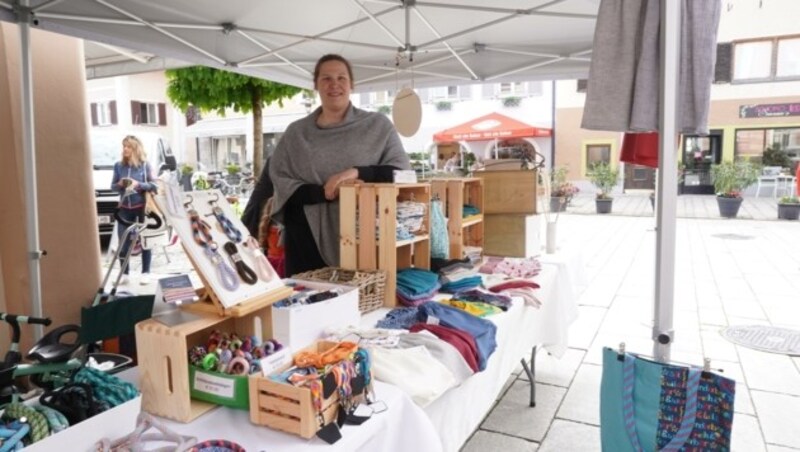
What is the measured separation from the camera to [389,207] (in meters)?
1.88

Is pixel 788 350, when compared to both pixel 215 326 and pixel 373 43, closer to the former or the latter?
pixel 373 43

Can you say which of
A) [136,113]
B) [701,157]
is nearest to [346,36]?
[701,157]

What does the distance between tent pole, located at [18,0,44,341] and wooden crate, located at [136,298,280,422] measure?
5.87 ft

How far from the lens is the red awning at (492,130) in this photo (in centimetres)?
1393

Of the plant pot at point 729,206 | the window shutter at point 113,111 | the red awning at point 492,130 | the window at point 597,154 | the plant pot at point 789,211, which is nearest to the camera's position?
the plant pot at point 789,211

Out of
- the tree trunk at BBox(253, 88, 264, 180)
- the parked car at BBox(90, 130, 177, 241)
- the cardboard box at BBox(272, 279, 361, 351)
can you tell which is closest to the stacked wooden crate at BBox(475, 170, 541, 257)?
the cardboard box at BBox(272, 279, 361, 351)

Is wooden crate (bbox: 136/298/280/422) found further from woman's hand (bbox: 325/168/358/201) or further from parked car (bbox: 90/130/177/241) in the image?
parked car (bbox: 90/130/177/241)

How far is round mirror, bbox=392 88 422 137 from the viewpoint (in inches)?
158

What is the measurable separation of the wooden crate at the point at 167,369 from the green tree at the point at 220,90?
4.62m

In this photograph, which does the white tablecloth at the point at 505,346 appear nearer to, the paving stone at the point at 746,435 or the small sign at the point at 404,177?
the small sign at the point at 404,177

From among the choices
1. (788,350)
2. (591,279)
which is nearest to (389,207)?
(788,350)

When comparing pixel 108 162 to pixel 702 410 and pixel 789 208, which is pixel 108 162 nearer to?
pixel 702 410

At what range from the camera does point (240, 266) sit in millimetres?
1298

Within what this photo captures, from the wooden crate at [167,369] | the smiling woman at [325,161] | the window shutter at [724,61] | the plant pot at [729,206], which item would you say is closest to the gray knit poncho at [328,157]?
the smiling woman at [325,161]
